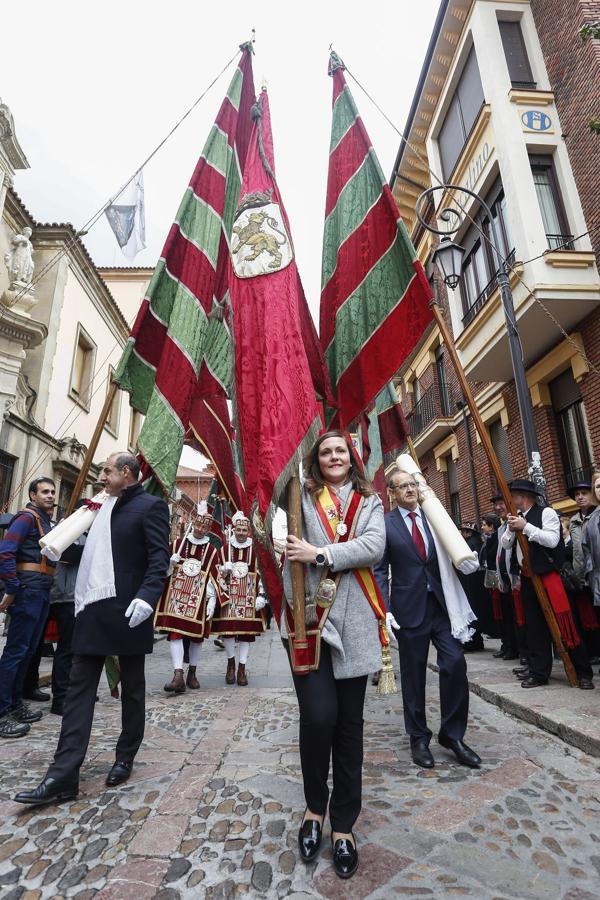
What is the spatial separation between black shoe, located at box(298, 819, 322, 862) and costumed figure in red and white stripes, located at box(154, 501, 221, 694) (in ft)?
12.3

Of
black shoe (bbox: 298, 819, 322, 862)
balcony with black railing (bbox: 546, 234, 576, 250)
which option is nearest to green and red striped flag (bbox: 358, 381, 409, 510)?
black shoe (bbox: 298, 819, 322, 862)

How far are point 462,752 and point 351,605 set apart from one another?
68.6 inches

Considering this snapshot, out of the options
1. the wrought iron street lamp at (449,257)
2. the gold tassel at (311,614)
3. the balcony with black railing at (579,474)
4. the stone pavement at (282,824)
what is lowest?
the stone pavement at (282,824)

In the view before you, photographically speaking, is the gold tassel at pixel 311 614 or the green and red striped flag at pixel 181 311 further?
the green and red striped flag at pixel 181 311

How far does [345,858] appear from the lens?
2.12 meters

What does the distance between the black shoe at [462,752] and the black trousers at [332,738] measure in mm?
1366

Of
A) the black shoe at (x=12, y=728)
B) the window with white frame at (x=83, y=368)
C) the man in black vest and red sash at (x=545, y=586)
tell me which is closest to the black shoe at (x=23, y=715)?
the black shoe at (x=12, y=728)

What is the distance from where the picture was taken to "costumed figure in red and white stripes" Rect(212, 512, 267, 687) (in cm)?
647

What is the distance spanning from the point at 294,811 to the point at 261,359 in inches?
98.4

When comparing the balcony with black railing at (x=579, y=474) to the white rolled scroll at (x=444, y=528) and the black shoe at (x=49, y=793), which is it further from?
the black shoe at (x=49, y=793)

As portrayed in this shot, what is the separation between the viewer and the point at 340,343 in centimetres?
433

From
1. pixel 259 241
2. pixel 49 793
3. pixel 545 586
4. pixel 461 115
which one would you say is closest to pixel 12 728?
pixel 49 793

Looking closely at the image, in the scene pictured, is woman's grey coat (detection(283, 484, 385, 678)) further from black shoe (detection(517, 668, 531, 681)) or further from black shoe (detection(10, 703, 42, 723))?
black shoe (detection(517, 668, 531, 681))

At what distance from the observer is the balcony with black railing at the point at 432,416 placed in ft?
53.1
